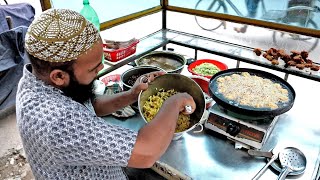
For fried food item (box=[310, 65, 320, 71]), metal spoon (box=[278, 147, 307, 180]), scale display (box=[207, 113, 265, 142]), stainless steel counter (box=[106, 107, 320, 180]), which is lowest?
stainless steel counter (box=[106, 107, 320, 180])

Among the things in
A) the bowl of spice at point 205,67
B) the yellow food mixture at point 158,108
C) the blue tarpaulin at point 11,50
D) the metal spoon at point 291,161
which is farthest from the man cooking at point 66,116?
the blue tarpaulin at point 11,50

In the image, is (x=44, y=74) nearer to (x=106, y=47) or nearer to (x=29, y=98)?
(x=29, y=98)

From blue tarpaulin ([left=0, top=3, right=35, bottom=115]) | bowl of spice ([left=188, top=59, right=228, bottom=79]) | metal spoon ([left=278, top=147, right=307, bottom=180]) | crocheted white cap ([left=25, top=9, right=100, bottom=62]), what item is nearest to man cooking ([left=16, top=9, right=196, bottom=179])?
crocheted white cap ([left=25, top=9, right=100, bottom=62])

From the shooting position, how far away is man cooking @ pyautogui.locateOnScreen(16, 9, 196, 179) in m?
0.82

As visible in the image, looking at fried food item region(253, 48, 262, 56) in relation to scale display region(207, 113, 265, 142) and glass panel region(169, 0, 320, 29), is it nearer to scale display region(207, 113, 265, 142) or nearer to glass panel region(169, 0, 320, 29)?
glass panel region(169, 0, 320, 29)

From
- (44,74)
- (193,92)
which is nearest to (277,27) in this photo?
(193,92)

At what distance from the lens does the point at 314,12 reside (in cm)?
190

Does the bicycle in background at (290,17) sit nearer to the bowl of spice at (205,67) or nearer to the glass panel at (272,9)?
the glass panel at (272,9)

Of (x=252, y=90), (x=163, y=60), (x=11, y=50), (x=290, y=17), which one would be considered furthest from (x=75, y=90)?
(x=11, y=50)

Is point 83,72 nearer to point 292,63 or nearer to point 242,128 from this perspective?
point 242,128

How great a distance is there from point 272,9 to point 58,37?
5.97ft

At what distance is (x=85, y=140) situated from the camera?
2.66 ft

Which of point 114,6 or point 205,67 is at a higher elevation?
point 114,6

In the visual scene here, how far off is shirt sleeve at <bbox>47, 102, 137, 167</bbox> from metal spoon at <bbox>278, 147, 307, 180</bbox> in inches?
28.9
